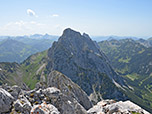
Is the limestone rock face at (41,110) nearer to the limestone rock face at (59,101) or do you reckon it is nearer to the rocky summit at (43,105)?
the rocky summit at (43,105)

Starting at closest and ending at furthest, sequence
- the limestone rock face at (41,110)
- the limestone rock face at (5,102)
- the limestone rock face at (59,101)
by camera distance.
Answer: the limestone rock face at (41,110), the limestone rock face at (5,102), the limestone rock face at (59,101)

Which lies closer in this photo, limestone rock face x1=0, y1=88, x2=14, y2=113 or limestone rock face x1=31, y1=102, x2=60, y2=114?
limestone rock face x1=31, y1=102, x2=60, y2=114

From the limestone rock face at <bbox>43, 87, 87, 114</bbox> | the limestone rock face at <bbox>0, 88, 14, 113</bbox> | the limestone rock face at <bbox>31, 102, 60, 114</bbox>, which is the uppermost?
the limestone rock face at <bbox>0, 88, 14, 113</bbox>

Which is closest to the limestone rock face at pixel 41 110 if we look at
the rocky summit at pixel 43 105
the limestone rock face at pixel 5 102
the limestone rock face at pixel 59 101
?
the rocky summit at pixel 43 105

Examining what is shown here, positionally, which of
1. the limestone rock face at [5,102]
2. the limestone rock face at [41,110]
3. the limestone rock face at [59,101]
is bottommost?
the limestone rock face at [59,101]

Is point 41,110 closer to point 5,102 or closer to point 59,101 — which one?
point 5,102

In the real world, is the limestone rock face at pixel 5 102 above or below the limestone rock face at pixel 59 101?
above

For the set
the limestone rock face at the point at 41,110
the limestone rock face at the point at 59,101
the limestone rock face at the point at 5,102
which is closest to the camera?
the limestone rock face at the point at 41,110

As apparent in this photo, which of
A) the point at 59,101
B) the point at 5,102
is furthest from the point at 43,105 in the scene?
the point at 5,102

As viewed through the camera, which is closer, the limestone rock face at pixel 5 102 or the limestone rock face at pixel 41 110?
the limestone rock face at pixel 41 110

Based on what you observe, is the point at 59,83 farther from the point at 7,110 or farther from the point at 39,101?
the point at 7,110

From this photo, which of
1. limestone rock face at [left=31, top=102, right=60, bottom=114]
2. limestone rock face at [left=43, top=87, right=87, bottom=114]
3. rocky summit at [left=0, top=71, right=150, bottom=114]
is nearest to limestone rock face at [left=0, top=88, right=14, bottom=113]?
rocky summit at [left=0, top=71, right=150, bottom=114]

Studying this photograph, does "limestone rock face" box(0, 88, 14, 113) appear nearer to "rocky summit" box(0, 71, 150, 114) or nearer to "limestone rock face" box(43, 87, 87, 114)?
"rocky summit" box(0, 71, 150, 114)

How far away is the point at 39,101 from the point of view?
35.5m
